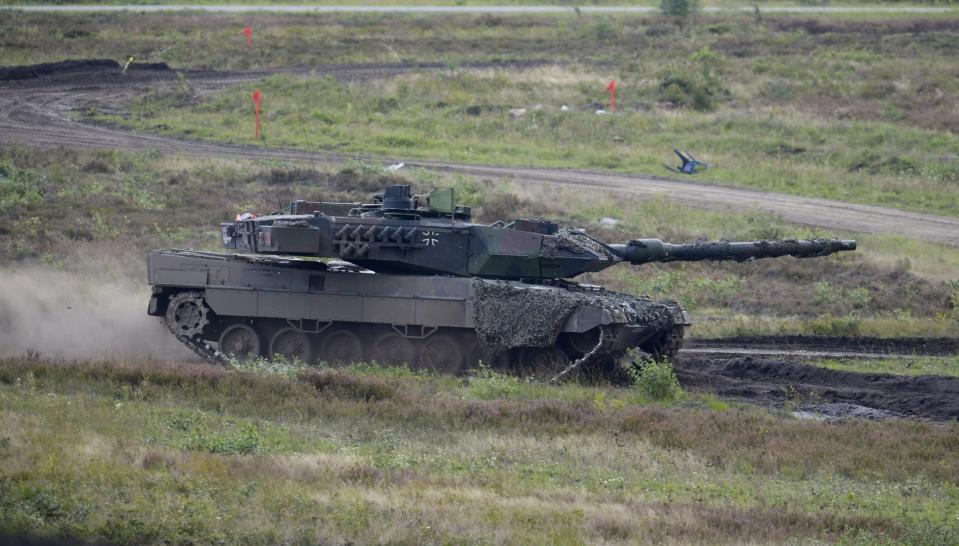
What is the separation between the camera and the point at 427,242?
2262 cm

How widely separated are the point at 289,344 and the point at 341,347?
98 cm

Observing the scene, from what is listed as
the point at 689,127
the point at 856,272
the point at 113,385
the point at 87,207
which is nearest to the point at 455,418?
the point at 113,385

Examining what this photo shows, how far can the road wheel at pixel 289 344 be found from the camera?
23500mm

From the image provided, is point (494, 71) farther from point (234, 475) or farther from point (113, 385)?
point (234, 475)

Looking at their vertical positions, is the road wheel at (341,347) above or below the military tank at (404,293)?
below

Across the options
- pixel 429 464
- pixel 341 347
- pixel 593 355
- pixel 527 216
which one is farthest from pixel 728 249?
pixel 527 216

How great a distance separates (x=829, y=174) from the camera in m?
41.6

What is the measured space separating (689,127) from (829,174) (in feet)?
20.2

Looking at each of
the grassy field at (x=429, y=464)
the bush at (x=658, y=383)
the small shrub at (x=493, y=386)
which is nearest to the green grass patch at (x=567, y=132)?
the bush at (x=658, y=383)

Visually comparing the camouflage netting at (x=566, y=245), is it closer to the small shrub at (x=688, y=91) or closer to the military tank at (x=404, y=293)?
the military tank at (x=404, y=293)

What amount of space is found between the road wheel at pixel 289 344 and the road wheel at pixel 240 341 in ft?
1.02

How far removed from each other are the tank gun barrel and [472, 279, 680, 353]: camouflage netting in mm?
1964

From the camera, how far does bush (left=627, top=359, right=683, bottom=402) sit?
20.3 m

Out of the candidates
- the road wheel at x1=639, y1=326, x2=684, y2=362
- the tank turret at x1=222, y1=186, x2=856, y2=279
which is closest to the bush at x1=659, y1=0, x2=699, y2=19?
the tank turret at x1=222, y1=186, x2=856, y2=279
